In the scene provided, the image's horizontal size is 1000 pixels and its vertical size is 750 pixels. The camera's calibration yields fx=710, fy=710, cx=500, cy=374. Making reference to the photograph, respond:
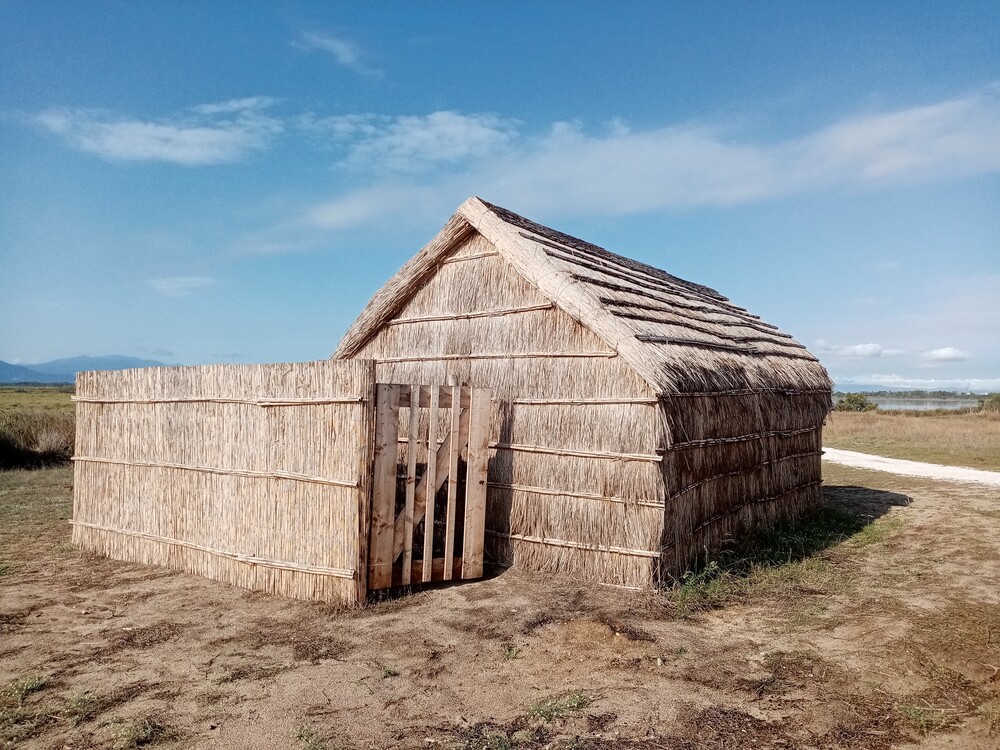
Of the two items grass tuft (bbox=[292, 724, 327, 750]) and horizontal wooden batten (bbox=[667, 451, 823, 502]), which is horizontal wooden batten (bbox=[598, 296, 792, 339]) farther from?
grass tuft (bbox=[292, 724, 327, 750])

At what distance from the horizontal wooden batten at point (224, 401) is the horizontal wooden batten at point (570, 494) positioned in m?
2.13

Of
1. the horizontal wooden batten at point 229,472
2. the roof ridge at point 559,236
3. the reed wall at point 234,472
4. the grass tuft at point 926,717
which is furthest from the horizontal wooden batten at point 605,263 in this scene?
the grass tuft at point 926,717

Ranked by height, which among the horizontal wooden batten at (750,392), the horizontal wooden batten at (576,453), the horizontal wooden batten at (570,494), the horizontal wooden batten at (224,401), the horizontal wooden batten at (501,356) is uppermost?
the horizontal wooden batten at (501,356)

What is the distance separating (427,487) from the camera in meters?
7.15

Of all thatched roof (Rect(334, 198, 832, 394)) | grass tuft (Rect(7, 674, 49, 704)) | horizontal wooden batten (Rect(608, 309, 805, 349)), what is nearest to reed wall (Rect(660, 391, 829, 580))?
thatched roof (Rect(334, 198, 832, 394))

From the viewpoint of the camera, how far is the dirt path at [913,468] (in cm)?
1703

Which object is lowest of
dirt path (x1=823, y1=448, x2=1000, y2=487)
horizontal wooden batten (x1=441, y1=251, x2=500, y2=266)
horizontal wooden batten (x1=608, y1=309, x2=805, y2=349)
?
dirt path (x1=823, y1=448, x2=1000, y2=487)

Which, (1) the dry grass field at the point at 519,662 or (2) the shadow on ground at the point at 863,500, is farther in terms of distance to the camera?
(2) the shadow on ground at the point at 863,500

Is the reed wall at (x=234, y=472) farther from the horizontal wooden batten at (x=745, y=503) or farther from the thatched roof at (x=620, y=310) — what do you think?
the horizontal wooden batten at (x=745, y=503)

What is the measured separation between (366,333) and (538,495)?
3.62 meters

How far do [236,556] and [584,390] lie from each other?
4128 mm

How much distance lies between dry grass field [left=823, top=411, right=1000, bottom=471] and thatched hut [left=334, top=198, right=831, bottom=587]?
1226 centimetres

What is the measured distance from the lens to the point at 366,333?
9844 mm

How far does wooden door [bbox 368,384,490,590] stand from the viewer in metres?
6.81
